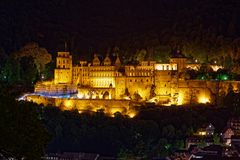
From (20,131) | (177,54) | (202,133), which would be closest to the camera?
(20,131)

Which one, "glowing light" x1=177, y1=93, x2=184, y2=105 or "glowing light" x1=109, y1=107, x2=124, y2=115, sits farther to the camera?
"glowing light" x1=177, y1=93, x2=184, y2=105

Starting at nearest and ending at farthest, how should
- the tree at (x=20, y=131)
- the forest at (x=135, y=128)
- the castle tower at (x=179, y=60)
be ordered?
the tree at (x=20, y=131), the forest at (x=135, y=128), the castle tower at (x=179, y=60)

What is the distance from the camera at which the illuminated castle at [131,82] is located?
33250mm

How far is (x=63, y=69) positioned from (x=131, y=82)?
3.91 metres

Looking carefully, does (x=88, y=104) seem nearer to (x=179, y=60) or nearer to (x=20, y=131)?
(x=179, y=60)

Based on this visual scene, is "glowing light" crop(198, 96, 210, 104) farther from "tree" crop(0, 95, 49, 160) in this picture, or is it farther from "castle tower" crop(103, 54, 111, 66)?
"tree" crop(0, 95, 49, 160)

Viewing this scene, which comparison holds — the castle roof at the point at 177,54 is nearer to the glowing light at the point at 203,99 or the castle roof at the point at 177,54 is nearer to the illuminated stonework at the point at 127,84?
the illuminated stonework at the point at 127,84

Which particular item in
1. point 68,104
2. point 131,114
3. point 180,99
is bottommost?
point 131,114

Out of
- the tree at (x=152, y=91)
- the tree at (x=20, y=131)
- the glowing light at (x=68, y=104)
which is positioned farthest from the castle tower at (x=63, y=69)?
the tree at (x=20, y=131)

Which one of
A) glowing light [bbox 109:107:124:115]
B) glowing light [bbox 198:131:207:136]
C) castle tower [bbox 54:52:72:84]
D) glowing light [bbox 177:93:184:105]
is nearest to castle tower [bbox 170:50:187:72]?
glowing light [bbox 177:93:184:105]

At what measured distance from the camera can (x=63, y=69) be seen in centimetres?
3559

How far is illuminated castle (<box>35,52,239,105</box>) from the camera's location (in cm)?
3325

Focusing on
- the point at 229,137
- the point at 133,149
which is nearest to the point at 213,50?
the point at 229,137

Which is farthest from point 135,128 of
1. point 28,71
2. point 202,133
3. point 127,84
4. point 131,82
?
point 28,71
